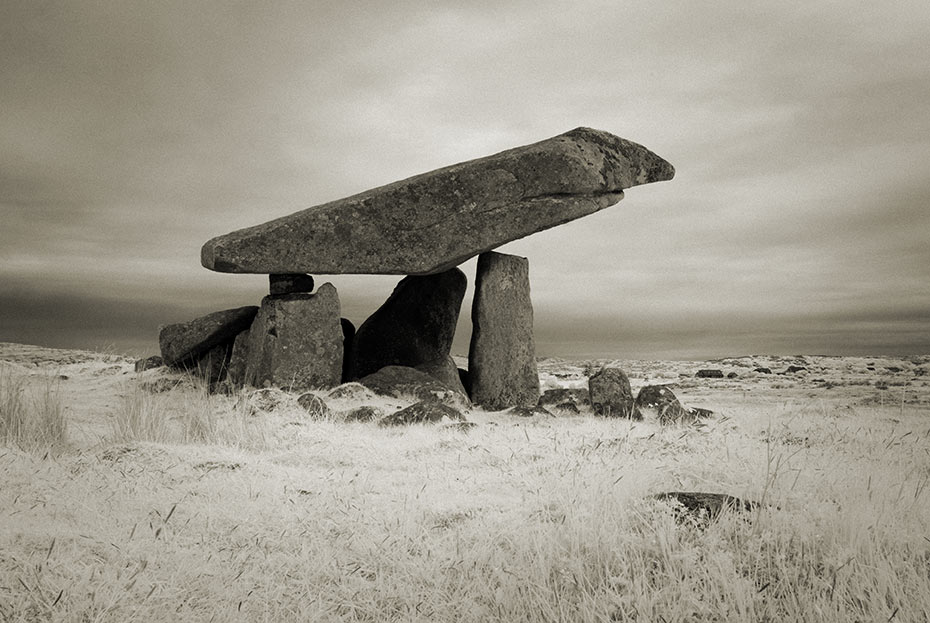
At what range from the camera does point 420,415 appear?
8.72 metres

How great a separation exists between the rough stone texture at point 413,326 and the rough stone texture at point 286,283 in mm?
1946

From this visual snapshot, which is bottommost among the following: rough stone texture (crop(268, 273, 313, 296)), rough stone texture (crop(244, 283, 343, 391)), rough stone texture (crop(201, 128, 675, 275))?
rough stone texture (crop(244, 283, 343, 391))

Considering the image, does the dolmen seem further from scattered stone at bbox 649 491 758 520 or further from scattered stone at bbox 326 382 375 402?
scattered stone at bbox 649 491 758 520

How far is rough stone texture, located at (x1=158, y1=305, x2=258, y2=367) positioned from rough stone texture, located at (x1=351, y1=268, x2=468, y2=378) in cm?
204

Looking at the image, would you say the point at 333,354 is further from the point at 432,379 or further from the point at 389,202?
the point at 389,202

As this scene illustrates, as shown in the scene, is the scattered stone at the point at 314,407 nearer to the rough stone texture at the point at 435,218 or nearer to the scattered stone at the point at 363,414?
the scattered stone at the point at 363,414

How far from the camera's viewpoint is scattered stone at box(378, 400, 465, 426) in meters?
8.57

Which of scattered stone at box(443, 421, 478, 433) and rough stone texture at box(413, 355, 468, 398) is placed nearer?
scattered stone at box(443, 421, 478, 433)

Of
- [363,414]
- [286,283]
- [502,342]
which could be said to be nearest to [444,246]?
[502,342]

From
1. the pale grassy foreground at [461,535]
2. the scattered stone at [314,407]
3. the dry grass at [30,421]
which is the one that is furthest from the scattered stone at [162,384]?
the pale grassy foreground at [461,535]

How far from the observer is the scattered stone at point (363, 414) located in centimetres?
899

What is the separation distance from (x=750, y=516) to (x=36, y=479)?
435cm

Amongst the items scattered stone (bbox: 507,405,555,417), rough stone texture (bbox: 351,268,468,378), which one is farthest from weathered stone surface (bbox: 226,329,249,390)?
scattered stone (bbox: 507,405,555,417)

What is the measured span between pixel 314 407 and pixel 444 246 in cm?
311
